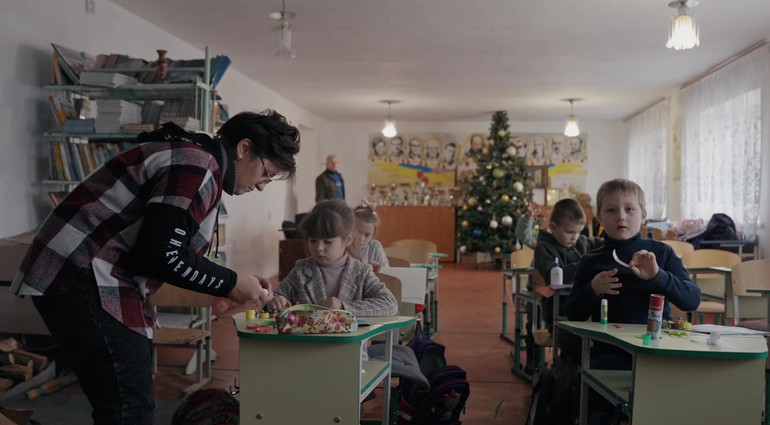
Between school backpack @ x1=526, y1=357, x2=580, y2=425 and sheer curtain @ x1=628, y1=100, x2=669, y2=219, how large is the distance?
8247mm

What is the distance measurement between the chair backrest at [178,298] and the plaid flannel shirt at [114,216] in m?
2.23

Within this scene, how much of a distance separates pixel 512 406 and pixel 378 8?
342 centimetres

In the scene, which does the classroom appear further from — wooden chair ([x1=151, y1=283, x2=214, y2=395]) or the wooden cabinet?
wooden chair ([x1=151, y1=283, x2=214, y2=395])

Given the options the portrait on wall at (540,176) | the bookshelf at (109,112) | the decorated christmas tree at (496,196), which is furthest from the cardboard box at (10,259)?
the portrait on wall at (540,176)

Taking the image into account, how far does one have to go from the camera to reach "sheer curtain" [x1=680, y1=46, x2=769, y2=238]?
7.02 m

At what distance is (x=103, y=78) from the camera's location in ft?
14.8

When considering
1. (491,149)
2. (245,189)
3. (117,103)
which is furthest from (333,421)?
(491,149)

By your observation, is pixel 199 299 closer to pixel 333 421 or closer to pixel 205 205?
pixel 333 421

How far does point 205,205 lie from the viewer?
1.56 metres

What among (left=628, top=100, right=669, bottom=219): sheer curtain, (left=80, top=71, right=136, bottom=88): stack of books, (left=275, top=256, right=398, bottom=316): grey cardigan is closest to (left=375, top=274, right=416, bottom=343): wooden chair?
(left=275, top=256, right=398, bottom=316): grey cardigan

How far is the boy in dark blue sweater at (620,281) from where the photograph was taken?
255cm

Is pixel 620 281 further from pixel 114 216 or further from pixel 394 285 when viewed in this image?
pixel 114 216

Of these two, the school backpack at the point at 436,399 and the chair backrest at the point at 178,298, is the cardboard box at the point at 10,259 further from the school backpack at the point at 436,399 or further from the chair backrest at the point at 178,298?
the school backpack at the point at 436,399

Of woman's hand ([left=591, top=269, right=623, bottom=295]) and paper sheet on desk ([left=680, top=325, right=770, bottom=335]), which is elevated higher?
woman's hand ([left=591, top=269, right=623, bottom=295])
